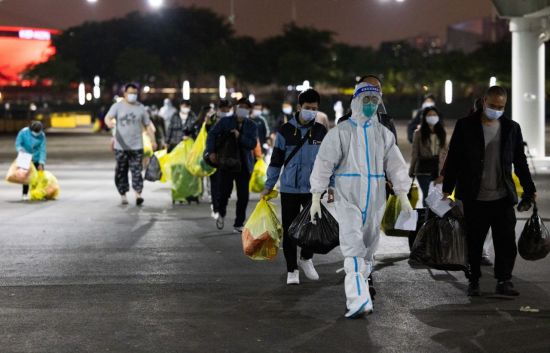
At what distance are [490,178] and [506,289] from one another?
2.91 feet

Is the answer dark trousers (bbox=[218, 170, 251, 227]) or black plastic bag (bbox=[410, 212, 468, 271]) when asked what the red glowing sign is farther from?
black plastic bag (bbox=[410, 212, 468, 271])

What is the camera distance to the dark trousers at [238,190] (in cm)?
1313

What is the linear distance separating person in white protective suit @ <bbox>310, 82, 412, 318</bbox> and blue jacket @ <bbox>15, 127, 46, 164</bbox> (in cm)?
1089

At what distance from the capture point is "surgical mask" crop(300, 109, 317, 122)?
366 inches

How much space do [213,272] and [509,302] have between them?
9.41 feet

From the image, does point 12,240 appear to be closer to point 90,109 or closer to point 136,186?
point 136,186

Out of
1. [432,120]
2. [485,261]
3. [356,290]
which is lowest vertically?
[485,261]

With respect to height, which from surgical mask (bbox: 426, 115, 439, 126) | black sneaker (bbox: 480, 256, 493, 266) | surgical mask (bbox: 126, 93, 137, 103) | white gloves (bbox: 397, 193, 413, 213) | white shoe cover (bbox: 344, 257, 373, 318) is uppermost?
surgical mask (bbox: 126, 93, 137, 103)

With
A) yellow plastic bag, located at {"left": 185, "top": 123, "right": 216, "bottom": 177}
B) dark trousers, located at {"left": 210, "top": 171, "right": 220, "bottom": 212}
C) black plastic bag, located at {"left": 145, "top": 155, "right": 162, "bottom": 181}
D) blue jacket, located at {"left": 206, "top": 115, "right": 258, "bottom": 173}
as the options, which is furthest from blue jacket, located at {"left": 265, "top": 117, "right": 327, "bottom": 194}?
black plastic bag, located at {"left": 145, "top": 155, "right": 162, "bottom": 181}

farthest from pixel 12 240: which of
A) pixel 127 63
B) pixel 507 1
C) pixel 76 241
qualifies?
pixel 127 63

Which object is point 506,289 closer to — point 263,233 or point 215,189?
point 263,233

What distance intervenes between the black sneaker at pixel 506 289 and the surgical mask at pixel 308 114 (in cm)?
209

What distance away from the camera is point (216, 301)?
848 centimetres

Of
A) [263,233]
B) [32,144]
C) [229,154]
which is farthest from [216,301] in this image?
[32,144]
